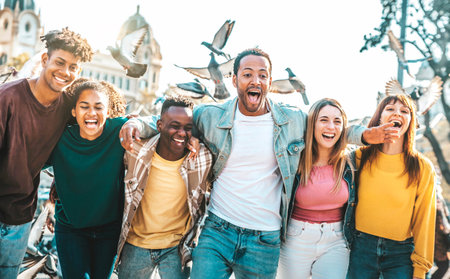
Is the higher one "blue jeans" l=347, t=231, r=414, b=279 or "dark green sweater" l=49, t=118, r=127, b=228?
"dark green sweater" l=49, t=118, r=127, b=228

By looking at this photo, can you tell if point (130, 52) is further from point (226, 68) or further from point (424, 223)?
point (424, 223)

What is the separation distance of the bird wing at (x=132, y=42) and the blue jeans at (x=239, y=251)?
312 cm

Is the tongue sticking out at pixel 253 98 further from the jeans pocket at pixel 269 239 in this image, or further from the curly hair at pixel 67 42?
the curly hair at pixel 67 42

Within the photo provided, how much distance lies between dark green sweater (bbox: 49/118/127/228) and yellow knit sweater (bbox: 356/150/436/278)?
7.45 feet

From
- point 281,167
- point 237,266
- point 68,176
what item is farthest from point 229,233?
point 68,176

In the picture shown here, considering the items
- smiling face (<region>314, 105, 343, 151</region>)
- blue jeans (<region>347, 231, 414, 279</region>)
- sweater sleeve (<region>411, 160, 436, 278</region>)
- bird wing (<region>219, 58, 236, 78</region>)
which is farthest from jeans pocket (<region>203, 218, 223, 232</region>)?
bird wing (<region>219, 58, 236, 78</region>)

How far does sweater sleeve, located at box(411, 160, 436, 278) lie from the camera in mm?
3279

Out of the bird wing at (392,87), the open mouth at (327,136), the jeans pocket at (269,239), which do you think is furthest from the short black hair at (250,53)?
the bird wing at (392,87)

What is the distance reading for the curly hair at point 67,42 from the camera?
339 centimetres

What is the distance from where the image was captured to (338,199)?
11.3 ft

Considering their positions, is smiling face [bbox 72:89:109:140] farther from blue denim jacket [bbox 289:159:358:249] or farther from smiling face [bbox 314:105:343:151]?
smiling face [bbox 314:105:343:151]

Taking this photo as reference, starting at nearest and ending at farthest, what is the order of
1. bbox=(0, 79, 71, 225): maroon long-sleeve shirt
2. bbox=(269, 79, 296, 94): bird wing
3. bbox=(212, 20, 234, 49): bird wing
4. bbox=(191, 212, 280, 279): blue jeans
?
bbox=(0, 79, 71, 225): maroon long-sleeve shirt
bbox=(191, 212, 280, 279): blue jeans
bbox=(212, 20, 234, 49): bird wing
bbox=(269, 79, 296, 94): bird wing

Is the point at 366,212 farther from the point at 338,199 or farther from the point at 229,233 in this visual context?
the point at 229,233

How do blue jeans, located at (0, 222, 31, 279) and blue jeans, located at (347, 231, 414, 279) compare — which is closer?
blue jeans, located at (0, 222, 31, 279)
